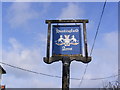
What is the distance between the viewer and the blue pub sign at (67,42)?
30.8 ft

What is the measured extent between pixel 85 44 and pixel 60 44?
3.16ft

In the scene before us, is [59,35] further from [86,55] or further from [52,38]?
[86,55]

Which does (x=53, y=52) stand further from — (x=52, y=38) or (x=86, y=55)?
(x=86, y=55)

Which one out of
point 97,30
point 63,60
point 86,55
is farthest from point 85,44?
point 97,30

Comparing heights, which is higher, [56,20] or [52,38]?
[56,20]

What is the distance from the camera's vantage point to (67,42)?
946cm

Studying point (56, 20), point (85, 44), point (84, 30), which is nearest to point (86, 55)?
point (85, 44)

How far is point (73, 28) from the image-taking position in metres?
9.73

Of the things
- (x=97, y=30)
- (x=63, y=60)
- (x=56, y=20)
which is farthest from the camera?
(x=97, y=30)

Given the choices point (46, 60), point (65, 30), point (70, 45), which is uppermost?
point (65, 30)

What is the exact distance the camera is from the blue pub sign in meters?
9.40

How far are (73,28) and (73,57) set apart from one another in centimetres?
120

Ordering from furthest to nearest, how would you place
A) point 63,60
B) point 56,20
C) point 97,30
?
point 97,30 < point 56,20 < point 63,60

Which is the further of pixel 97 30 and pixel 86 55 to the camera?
pixel 97 30
